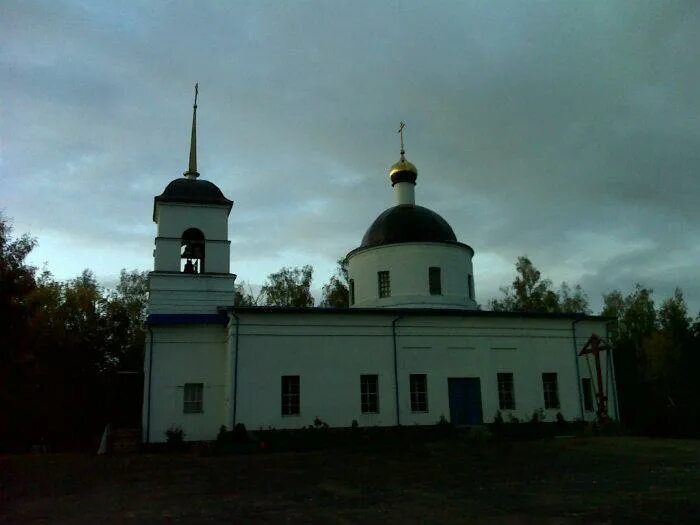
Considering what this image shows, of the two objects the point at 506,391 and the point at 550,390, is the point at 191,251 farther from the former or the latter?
the point at 550,390

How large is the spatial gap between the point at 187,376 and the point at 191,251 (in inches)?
186

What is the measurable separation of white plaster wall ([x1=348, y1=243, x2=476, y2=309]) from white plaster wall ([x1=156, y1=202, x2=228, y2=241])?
6.92 meters

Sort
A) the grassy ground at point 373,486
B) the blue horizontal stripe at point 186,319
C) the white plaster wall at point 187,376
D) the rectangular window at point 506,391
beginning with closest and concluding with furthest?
the grassy ground at point 373,486 → the white plaster wall at point 187,376 → the blue horizontal stripe at point 186,319 → the rectangular window at point 506,391

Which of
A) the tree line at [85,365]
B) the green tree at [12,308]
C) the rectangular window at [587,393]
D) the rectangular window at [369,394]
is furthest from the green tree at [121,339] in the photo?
the rectangular window at [587,393]

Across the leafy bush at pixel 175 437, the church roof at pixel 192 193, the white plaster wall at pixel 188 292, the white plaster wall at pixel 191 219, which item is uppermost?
the church roof at pixel 192 193

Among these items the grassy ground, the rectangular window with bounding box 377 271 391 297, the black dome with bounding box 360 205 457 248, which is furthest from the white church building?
the grassy ground

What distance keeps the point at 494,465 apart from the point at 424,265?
12619 millimetres

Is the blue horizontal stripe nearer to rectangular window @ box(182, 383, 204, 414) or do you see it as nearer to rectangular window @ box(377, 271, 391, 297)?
rectangular window @ box(182, 383, 204, 414)

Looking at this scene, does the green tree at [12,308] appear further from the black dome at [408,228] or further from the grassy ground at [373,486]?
the black dome at [408,228]

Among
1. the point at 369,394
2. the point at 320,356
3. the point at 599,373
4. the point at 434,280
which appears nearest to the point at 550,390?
the point at 599,373

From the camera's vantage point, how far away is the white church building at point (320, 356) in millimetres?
21812

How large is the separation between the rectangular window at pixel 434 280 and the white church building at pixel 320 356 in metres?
0.36

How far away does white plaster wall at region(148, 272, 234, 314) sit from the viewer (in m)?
22.7

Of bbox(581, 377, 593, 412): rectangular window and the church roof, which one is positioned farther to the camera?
bbox(581, 377, 593, 412): rectangular window
